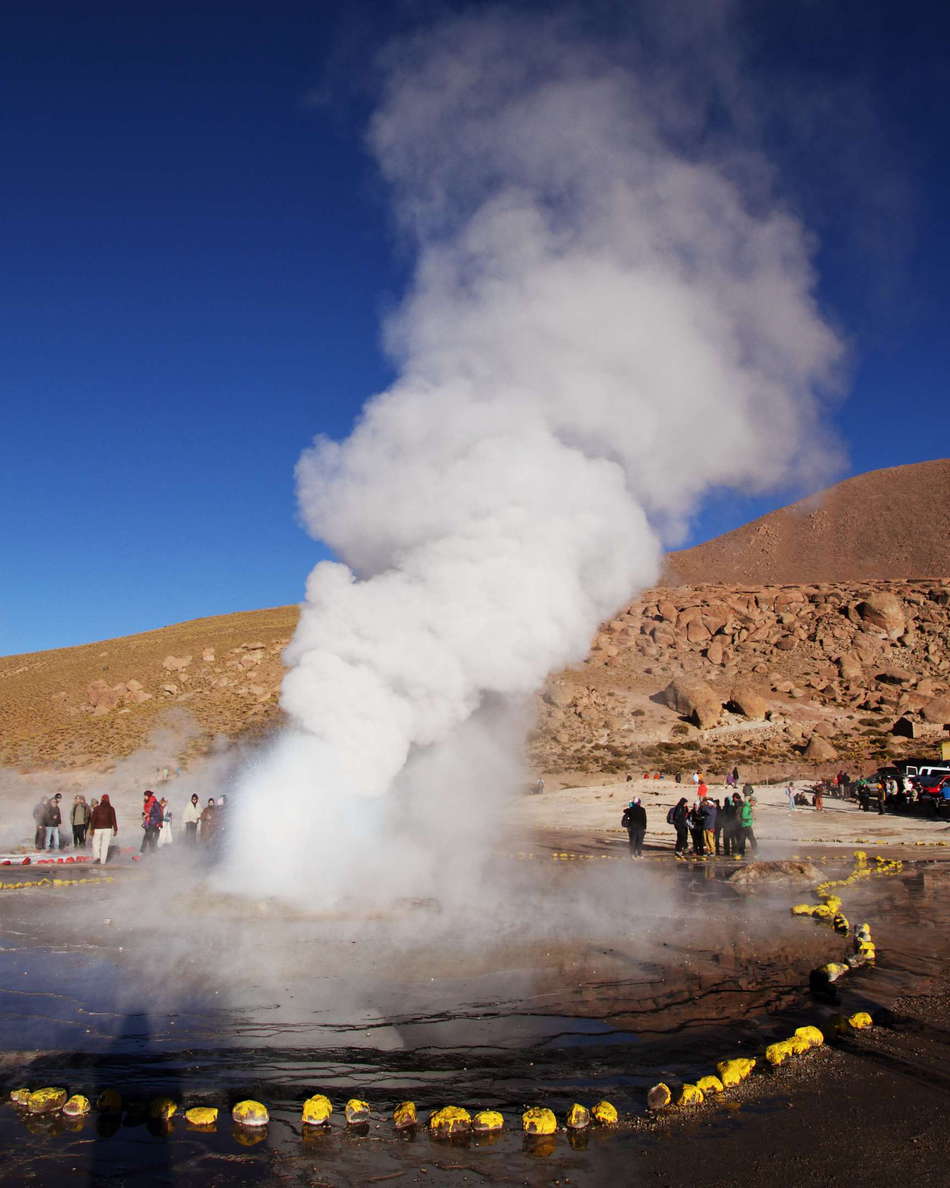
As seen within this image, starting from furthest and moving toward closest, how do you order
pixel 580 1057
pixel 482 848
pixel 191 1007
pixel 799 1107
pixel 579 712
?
pixel 579 712 → pixel 482 848 → pixel 191 1007 → pixel 580 1057 → pixel 799 1107

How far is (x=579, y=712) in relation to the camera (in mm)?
54750

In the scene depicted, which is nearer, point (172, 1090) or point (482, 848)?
point (172, 1090)

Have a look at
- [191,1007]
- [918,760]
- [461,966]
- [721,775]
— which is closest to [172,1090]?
[191,1007]

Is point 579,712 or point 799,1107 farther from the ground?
point 579,712

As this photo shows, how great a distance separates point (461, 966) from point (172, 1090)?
443 centimetres

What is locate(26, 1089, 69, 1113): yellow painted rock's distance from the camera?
6.59 m

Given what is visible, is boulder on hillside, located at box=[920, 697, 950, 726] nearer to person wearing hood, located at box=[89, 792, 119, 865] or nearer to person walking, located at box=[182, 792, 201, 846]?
person walking, located at box=[182, 792, 201, 846]

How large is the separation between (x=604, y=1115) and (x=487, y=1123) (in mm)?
844

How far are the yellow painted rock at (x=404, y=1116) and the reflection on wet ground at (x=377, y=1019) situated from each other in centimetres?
7

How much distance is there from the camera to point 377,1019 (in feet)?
29.0

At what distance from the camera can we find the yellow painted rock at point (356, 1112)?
21.1 feet

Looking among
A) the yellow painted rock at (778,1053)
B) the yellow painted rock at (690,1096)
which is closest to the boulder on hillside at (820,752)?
the yellow painted rock at (778,1053)

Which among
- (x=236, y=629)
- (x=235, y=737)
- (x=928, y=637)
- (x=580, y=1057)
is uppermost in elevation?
(x=236, y=629)

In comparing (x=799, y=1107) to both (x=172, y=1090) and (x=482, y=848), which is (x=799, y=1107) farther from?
(x=482, y=848)
